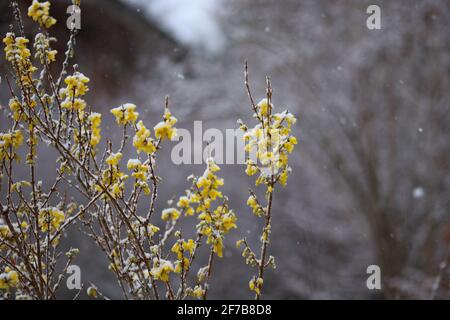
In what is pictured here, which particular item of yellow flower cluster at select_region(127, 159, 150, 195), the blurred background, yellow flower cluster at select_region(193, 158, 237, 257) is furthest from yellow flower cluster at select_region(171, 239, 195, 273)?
the blurred background

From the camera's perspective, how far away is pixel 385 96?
6.67 metres

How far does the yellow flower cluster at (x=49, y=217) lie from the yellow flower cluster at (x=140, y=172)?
1.56ft

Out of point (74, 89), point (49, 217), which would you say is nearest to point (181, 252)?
point (49, 217)

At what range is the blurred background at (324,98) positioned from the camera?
636 cm

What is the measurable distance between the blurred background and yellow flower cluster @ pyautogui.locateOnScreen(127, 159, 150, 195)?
451 centimetres

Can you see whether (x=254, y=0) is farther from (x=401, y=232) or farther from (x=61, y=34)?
(x=401, y=232)

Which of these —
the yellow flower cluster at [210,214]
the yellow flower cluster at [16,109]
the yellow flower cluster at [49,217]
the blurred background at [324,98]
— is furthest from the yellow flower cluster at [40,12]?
the blurred background at [324,98]

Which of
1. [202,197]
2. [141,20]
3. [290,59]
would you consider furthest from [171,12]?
[202,197]

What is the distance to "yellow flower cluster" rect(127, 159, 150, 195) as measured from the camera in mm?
2260

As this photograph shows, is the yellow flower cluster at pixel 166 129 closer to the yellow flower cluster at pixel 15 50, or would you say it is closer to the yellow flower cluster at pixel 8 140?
the yellow flower cluster at pixel 8 140

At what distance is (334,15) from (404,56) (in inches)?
49.7

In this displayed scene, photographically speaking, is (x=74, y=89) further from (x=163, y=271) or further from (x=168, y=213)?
(x=163, y=271)

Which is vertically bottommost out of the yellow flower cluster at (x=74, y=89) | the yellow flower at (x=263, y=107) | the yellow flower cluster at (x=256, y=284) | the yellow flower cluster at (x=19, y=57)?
the yellow flower cluster at (x=256, y=284)

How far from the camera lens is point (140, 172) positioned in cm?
230
